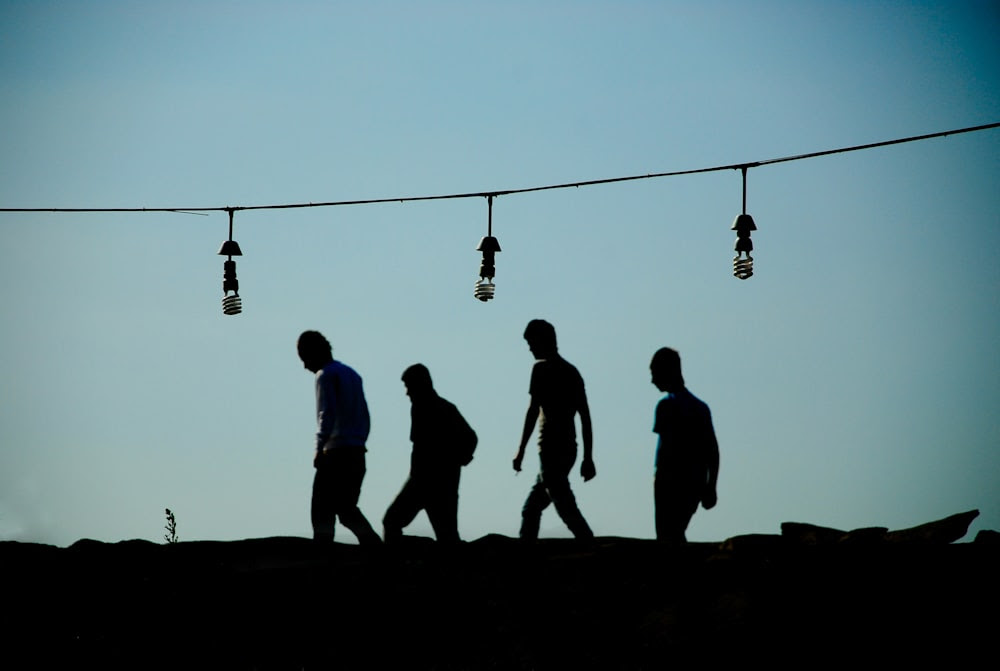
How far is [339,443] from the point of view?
586 inches

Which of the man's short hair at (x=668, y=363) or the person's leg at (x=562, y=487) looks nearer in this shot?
the man's short hair at (x=668, y=363)

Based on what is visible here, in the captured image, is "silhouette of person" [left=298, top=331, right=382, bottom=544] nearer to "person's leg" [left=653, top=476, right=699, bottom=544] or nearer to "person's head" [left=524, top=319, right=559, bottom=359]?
"person's head" [left=524, top=319, right=559, bottom=359]

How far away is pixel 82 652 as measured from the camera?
14.6 m

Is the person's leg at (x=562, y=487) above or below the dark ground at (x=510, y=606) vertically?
above

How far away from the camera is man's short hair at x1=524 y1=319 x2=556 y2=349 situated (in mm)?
14875

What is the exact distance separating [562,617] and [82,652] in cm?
415

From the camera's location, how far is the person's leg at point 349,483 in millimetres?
14898

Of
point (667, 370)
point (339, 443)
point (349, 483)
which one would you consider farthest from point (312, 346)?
point (667, 370)

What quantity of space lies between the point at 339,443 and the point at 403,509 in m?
0.95

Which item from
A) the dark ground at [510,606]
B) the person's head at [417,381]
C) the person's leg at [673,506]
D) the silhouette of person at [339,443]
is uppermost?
the person's head at [417,381]

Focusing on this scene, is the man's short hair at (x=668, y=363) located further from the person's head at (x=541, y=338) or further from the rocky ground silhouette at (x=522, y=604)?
the rocky ground silhouette at (x=522, y=604)

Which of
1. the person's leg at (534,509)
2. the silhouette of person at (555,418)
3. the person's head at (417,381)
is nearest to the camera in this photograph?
the silhouette of person at (555,418)

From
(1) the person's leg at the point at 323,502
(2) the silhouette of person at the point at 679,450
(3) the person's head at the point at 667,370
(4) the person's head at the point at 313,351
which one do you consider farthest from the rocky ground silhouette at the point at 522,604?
(4) the person's head at the point at 313,351

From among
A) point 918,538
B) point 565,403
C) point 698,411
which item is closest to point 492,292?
point 565,403
